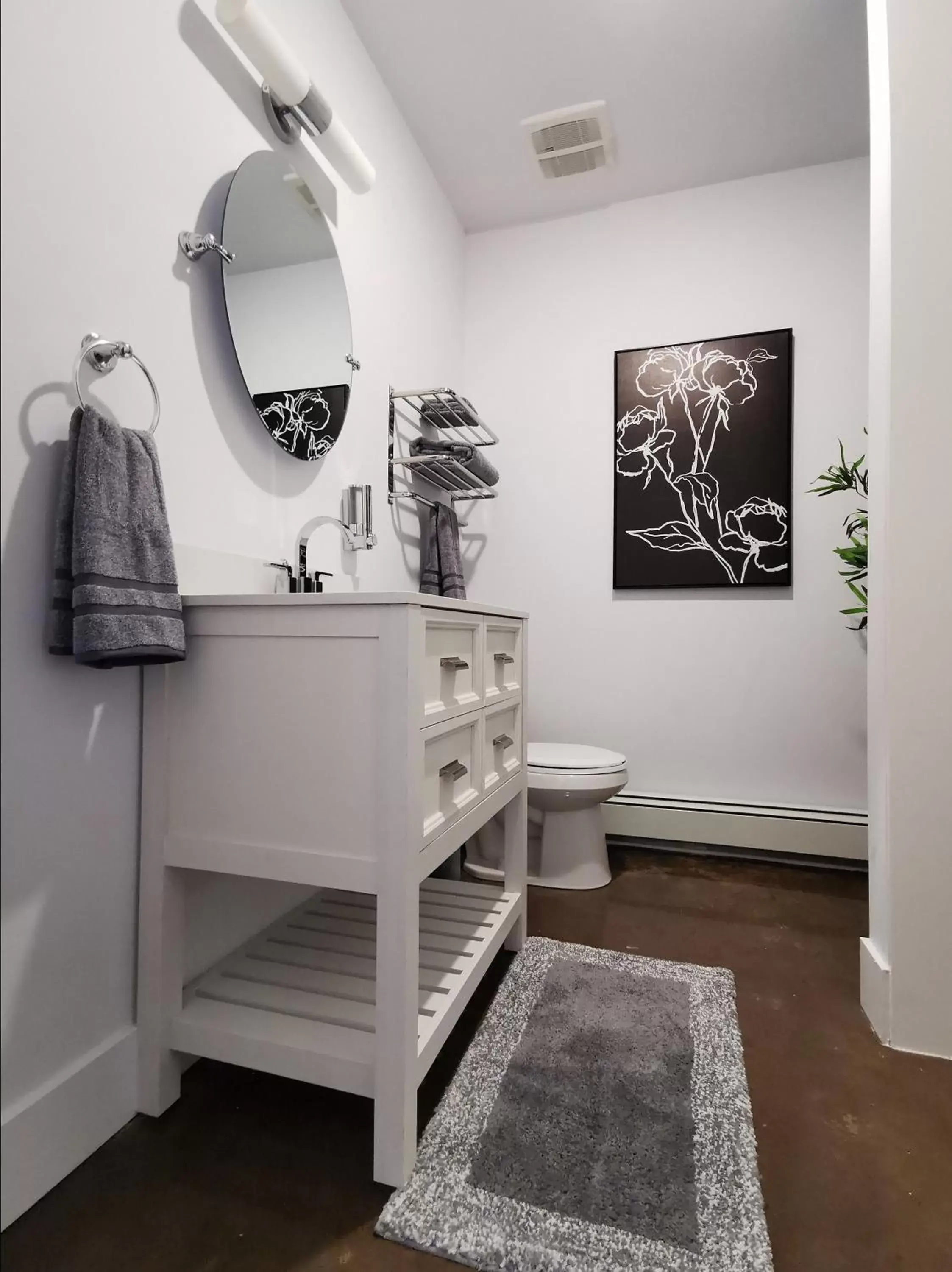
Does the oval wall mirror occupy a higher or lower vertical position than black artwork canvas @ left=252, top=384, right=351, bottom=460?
higher

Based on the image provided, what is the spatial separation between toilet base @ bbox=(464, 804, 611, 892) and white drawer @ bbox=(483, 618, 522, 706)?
651mm

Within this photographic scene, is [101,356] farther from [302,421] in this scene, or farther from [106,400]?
[302,421]

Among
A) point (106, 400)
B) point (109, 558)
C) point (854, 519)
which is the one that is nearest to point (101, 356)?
point (106, 400)

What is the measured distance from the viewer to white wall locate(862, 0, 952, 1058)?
4.21ft

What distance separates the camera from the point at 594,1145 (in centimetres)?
100

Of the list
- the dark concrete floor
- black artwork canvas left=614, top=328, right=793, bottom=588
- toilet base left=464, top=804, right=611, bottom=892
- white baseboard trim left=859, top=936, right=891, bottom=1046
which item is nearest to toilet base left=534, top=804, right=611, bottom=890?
toilet base left=464, top=804, right=611, bottom=892

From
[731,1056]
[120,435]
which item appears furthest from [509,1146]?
[120,435]

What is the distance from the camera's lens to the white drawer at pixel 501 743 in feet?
4.56

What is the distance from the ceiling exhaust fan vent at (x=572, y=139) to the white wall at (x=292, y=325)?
998 millimetres

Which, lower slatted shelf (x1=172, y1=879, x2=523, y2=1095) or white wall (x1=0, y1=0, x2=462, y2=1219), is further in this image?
lower slatted shelf (x1=172, y1=879, x2=523, y2=1095)

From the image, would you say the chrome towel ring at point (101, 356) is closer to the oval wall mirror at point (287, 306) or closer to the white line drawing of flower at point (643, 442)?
the oval wall mirror at point (287, 306)

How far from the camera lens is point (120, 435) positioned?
3.14ft

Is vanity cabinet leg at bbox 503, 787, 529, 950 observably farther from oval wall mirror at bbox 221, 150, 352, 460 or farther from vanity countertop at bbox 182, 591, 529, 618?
oval wall mirror at bbox 221, 150, 352, 460

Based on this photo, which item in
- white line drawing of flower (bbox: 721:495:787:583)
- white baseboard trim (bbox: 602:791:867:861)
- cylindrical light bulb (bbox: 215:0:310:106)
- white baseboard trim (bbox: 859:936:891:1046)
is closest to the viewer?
cylindrical light bulb (bbox: 215:0:310:106)
